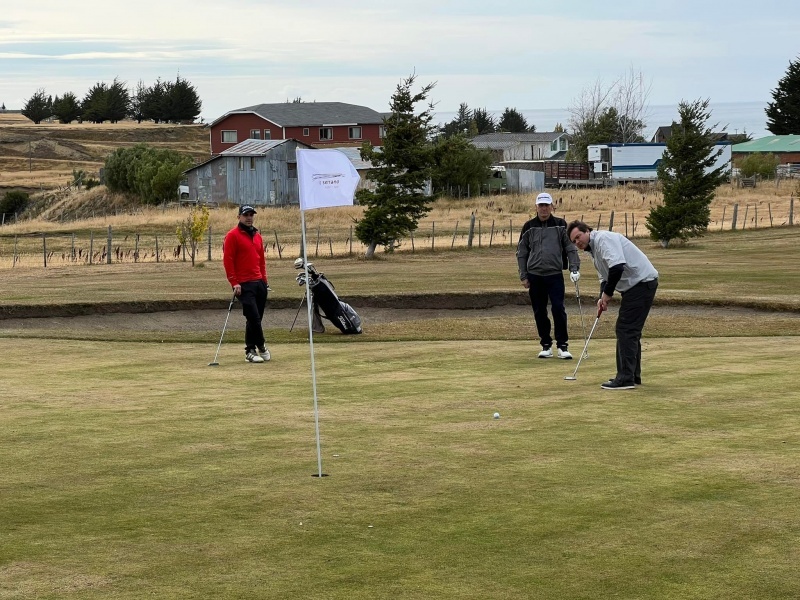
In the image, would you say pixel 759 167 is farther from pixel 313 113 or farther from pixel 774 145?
pixel 313 113

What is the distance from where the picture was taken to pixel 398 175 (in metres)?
49.3

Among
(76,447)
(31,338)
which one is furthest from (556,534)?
(31,338)

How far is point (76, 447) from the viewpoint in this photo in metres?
10.9

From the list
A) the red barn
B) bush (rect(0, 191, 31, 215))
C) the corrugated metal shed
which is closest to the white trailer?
the red barn

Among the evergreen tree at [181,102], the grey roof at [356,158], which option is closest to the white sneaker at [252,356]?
the grey roof at [356,158]

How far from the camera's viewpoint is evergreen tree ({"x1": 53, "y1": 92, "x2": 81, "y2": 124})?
16100 centimetres

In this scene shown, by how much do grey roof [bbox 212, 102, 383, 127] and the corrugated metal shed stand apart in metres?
43.6

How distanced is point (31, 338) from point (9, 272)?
20.2 m

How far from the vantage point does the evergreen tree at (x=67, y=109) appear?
528 feet

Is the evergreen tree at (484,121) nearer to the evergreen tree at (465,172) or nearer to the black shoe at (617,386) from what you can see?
the evergreen tree at (465,172)

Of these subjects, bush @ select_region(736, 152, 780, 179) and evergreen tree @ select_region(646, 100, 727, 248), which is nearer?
evergreen tree @ select_region(646, 100, 727, 248)

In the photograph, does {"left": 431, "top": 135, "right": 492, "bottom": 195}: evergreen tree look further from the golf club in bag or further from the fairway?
the fairway

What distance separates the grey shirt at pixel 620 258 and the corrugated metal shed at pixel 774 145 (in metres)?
117

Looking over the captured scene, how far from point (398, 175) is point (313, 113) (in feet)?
209
